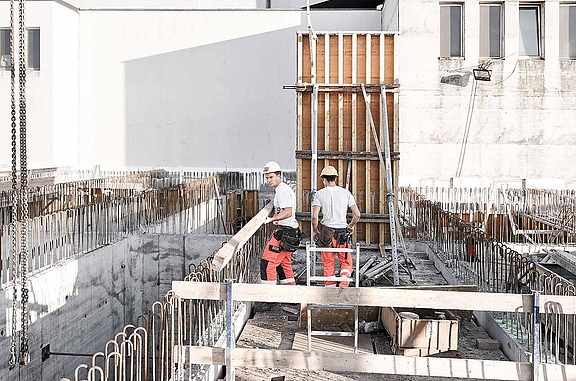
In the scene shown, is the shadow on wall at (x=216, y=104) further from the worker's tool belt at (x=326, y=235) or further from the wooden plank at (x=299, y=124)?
the worker's tool belt at (x=326, y=235)

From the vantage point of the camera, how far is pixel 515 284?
9016mm

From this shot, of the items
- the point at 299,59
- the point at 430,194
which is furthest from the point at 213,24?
the point at 299,59

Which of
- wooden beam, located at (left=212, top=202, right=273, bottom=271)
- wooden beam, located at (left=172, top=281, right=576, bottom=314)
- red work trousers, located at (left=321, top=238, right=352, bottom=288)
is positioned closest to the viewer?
wooden beam, located at (left=172, top=281, right=576, bottom=314)

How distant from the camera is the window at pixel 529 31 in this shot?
24.7 meters

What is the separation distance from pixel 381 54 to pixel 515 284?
7.47 meters

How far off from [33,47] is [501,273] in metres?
26.3

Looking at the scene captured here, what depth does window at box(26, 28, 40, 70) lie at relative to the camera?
3017 cm

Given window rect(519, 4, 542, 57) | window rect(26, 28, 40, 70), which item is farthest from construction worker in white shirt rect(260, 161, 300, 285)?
window rect(26, 28, 40, 70)

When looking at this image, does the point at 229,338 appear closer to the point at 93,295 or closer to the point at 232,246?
the point at 232,246

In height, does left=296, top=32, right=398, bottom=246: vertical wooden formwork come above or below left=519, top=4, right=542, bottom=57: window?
below

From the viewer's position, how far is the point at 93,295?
44.5 ft

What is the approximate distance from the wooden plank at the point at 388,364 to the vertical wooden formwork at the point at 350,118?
923 centimetres

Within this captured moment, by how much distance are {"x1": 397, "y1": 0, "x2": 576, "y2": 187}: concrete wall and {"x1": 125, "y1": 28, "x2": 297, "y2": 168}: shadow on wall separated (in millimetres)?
8045

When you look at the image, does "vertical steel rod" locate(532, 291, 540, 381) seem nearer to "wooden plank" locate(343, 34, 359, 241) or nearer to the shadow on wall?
"wooden plank" locate(343, 34, 359, 241)
